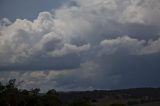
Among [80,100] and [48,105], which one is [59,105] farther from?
[80,100]

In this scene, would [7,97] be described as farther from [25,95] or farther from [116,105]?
[116,105]

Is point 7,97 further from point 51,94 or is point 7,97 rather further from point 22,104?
point 51,94

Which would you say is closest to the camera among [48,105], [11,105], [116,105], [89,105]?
[11,105]

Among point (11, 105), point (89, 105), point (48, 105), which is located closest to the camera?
point (11, 105)

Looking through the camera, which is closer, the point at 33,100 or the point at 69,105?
the point at 33,100

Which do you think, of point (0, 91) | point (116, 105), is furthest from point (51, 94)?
point (116, 105)

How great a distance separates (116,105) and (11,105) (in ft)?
152

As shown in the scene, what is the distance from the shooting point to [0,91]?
11588 centimetres

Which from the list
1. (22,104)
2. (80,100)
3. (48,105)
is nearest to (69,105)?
(80,100)

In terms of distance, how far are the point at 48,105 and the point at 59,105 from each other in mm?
3529

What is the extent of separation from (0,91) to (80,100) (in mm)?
25442

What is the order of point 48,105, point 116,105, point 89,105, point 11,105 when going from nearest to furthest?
1. point 11,105
2. point 48,105
3. point 89,105
4. point 116,105

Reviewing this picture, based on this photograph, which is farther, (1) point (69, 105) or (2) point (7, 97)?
(1) point (69, 105)

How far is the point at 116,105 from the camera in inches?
5851
